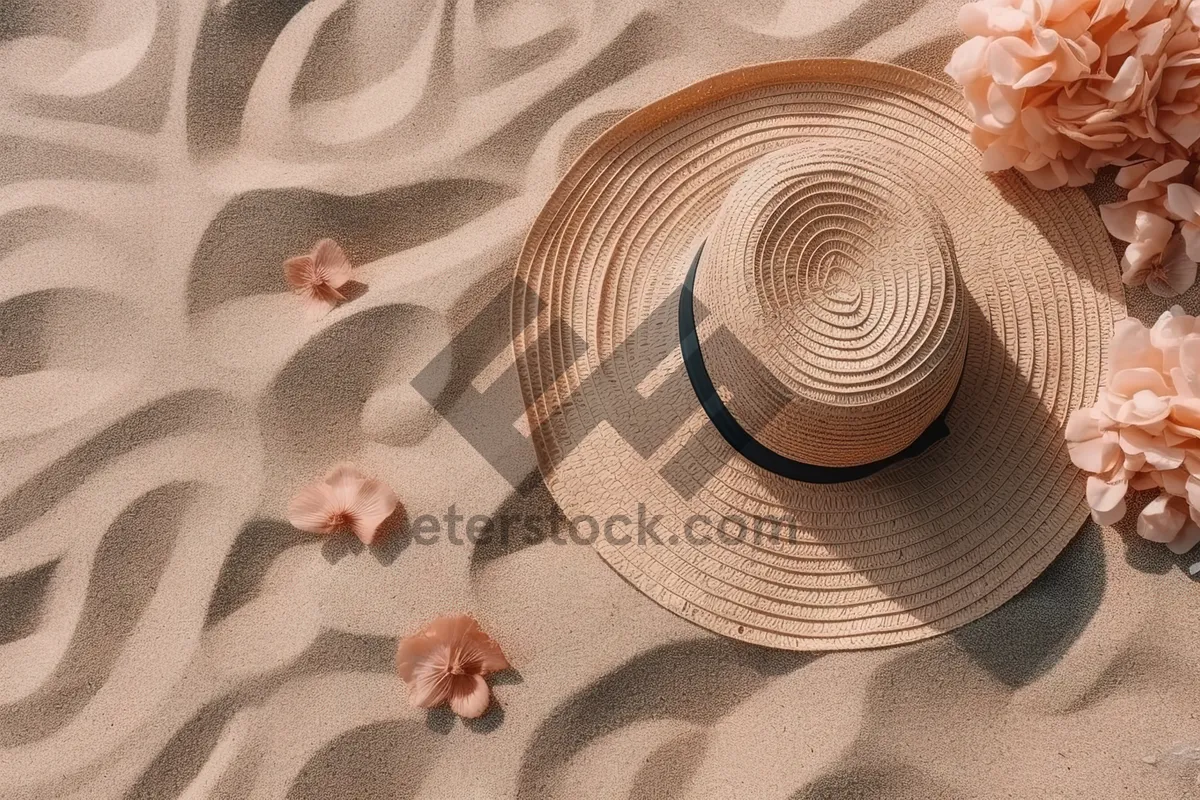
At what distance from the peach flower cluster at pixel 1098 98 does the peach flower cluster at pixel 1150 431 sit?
0.18 m

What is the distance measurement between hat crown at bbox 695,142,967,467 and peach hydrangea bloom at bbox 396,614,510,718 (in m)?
Answer: 0.62

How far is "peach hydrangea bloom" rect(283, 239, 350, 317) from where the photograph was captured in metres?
1.62

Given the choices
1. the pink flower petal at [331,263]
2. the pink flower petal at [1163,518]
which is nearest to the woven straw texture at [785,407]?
the pink flower petal at [1163,518]

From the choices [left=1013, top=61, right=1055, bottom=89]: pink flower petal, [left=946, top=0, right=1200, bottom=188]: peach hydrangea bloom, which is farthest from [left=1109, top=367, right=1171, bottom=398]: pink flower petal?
[left=1013, top=61, right=1055, bottom=89]: pink flower petal

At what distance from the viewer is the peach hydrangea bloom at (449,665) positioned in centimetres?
143

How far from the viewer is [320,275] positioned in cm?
162

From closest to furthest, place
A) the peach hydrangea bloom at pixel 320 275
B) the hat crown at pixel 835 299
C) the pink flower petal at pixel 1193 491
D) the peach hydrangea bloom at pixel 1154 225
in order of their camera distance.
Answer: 1. the hat crown at pixel 835 299
2. the pink flower petal at pixel 1193 491
3. the peach hydrangea bloom at pixel 1154 225
4. the peach hydrangea bloom at pixel 320 275

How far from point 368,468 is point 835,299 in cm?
88

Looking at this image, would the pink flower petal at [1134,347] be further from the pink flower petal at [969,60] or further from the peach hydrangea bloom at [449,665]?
the peach hydrangea bloom at [449,665]

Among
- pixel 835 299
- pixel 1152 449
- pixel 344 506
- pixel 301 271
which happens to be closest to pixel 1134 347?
pixel 1152 449

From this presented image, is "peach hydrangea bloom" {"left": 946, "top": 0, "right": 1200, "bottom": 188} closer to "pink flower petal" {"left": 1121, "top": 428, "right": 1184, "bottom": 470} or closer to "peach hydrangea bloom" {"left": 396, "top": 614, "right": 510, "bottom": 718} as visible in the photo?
"pink flower petal" {"left": 1121, "top": 428, "right": 1184, "bottom": 470}

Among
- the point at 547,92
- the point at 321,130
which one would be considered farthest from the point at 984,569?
the point at 321,130

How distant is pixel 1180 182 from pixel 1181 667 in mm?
840

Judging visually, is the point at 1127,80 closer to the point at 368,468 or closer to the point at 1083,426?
the point at 1083,426
